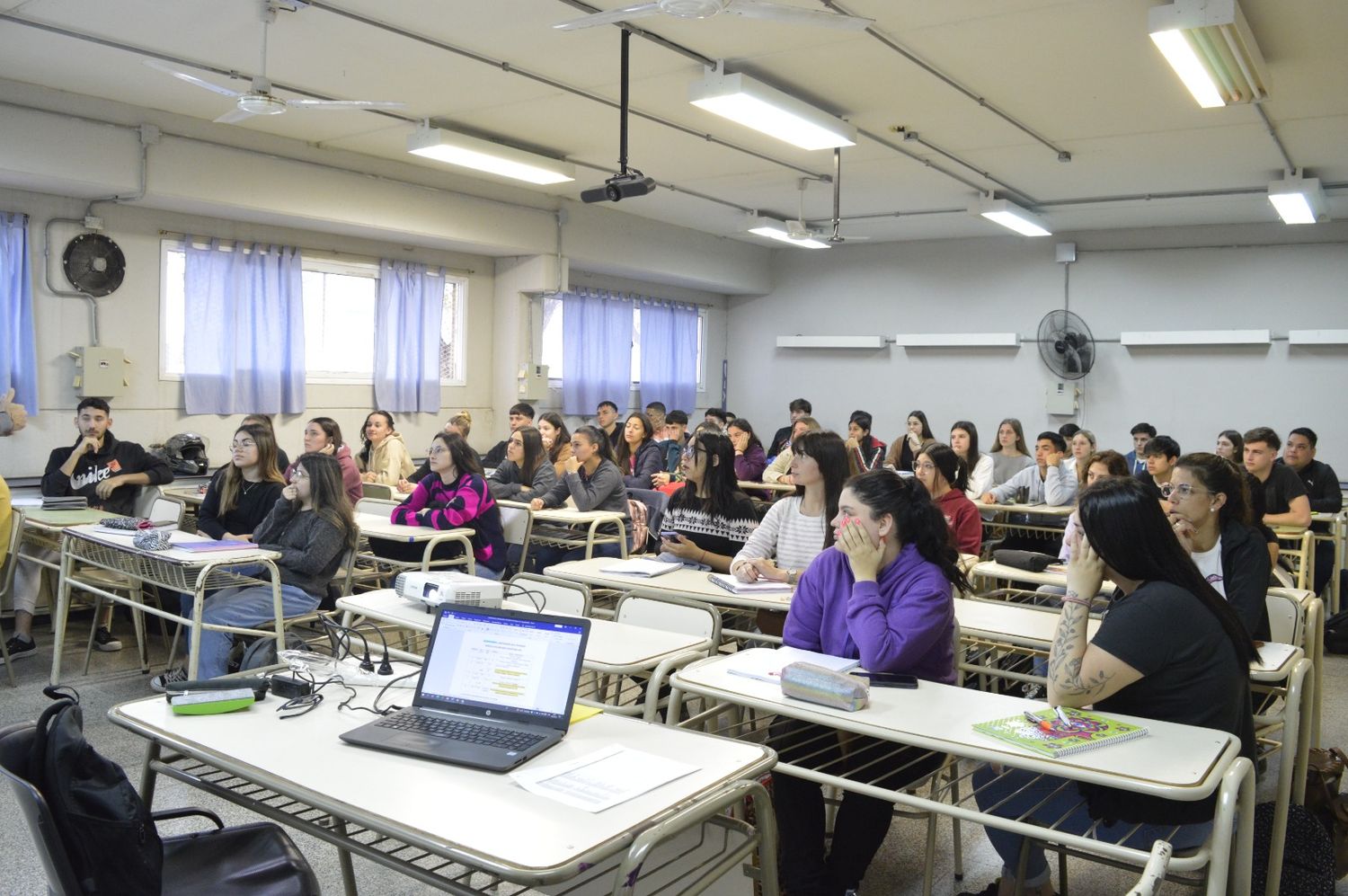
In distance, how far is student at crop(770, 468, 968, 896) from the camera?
239 centimetres

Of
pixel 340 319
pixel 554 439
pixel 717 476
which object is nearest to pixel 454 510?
pixel 717 476

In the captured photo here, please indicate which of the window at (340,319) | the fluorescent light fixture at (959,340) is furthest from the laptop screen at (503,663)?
the fluorescent light fixture at (959,340)

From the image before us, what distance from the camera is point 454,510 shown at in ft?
16.3

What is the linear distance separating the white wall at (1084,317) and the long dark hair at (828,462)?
6657 mm

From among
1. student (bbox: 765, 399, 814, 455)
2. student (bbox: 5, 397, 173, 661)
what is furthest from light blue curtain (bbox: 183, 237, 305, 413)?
student (bbox: 765, 399, 814, 455)

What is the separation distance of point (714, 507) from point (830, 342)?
6679mm

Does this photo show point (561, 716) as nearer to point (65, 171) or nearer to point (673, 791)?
point (673, 791)

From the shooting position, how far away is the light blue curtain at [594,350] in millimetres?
9203

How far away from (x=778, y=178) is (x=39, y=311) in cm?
489

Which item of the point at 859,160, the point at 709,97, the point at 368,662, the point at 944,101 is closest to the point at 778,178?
the point at 859,160

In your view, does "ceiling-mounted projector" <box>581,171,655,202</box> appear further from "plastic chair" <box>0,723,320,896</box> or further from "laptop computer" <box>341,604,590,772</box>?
"plastic chair" <box>0,723,320,896</box>

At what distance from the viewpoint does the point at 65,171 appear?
5512 mm

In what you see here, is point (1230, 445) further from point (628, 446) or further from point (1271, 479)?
point (628, 446)

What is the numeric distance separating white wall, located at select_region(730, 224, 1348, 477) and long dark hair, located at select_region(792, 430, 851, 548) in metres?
6.66
